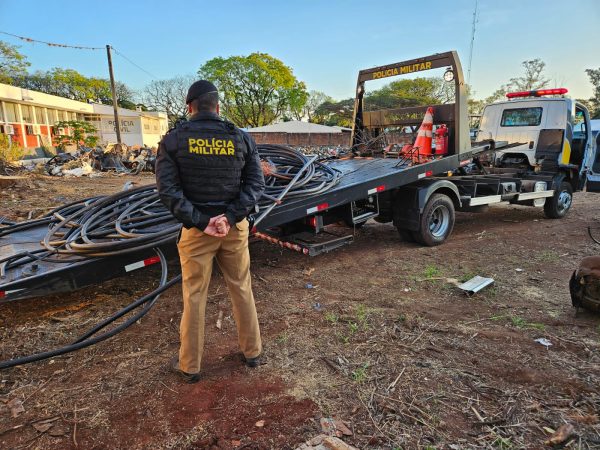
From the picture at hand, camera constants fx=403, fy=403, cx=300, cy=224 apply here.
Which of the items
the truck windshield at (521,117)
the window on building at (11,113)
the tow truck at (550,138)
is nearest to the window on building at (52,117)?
the window on building at (11,113)

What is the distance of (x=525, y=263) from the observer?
533 cm

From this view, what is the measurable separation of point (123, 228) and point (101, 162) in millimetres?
17275

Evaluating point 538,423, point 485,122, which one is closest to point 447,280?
point 538,423

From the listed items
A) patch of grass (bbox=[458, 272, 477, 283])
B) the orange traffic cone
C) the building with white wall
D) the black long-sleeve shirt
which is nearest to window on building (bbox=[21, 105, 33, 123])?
the building with white wall

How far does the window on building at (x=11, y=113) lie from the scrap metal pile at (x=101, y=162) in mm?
6815

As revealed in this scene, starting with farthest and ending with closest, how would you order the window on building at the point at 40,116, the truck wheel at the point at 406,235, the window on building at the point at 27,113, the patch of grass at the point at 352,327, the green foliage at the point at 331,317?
1. the window on building at the point at 40,116
2. the window on building at the point at 27,113
3. the truck wheel at the point at 406,235
4. the green foliage at the point at 331,317
5. the patch of grass at the point at 352,327

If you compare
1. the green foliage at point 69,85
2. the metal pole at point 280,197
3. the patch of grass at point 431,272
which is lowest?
the patch of grass at point 431,272

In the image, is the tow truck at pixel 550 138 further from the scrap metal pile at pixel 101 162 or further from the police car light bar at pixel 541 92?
the scrap metal pile at pixel 101 162

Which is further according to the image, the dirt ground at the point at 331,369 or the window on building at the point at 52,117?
the window on building at the point at 52,117

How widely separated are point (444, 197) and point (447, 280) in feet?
6.04

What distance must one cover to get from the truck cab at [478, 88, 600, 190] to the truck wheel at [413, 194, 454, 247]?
9.37 ft

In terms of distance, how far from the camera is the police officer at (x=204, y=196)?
256 centimetres

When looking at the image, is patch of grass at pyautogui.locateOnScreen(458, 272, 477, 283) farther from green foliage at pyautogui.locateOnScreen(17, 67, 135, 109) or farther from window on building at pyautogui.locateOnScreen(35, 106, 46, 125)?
green foliage at pyautogui.locateOnScreen(17, 67, 135, 109)

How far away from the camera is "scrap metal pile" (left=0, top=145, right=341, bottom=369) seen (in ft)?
10.3
